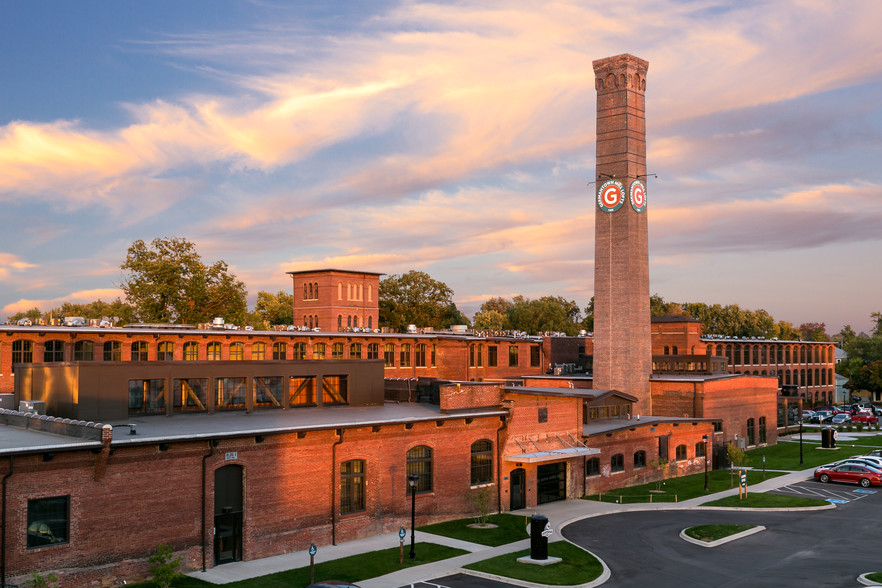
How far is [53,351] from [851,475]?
5200cm

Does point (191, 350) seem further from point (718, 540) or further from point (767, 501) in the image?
point (767, 501)

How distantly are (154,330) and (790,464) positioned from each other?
1875 inches

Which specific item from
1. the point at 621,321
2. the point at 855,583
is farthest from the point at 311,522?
the point at 621,321

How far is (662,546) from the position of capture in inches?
1330

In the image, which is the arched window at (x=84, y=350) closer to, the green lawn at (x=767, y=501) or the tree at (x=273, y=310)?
the green lawn at (x=767, y=501)

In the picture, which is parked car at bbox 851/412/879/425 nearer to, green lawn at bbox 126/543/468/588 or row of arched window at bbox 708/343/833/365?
row of arched window at bbox 708/343/833/365

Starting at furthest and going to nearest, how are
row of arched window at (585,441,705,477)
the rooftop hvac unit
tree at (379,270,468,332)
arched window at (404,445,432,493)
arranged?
tree at (379,270,468,332)
row of arched window at (585,441,705,477)
arched window at (404,445,432,493)
the rooftop hvac unit

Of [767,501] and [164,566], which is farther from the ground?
[164,566]

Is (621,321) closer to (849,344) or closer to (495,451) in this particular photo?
(495,451)

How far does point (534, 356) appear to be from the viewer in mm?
84875

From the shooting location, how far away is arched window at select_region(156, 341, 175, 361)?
57.5 m

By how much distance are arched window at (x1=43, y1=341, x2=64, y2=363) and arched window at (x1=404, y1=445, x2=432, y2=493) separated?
29092 mm

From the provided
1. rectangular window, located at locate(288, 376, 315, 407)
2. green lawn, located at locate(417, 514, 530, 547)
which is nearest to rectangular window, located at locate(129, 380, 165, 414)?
rectangular window, located at locate(288, 376, 315, 407)

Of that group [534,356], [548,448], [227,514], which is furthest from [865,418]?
[227,514]
